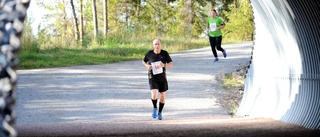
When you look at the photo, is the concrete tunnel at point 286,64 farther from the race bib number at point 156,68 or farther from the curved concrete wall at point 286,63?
the race bib number at point 156,68

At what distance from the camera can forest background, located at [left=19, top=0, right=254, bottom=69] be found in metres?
28.1

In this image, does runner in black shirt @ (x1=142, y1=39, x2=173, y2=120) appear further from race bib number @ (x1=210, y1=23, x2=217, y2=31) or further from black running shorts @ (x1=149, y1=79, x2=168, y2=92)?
race bib number @ (x1=210, y1=23, x2=217, y2=31)

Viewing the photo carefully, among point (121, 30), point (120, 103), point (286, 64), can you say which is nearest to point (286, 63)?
point (286, 64)

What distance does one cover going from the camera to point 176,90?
20.0m

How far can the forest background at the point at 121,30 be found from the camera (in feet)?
92.3

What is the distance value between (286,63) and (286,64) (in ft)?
0.06

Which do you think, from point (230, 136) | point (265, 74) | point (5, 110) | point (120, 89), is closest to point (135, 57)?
point (120, 89)

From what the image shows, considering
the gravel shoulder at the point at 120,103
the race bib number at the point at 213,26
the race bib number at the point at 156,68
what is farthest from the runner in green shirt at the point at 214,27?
the race bib number at the point at 156,68

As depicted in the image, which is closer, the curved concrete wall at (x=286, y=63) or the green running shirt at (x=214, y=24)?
the curved concrete wall at (x=286, y=63)

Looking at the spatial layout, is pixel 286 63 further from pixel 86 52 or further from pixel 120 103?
pixel 86 52

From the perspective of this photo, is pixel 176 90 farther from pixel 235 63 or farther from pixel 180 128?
pixel 180 128

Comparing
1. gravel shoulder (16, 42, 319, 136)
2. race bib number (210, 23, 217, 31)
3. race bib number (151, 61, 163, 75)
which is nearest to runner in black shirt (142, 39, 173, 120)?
race bib number (151, 61, 163, 75)

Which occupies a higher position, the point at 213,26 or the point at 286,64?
the point at 213,26

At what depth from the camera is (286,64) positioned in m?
10.6
